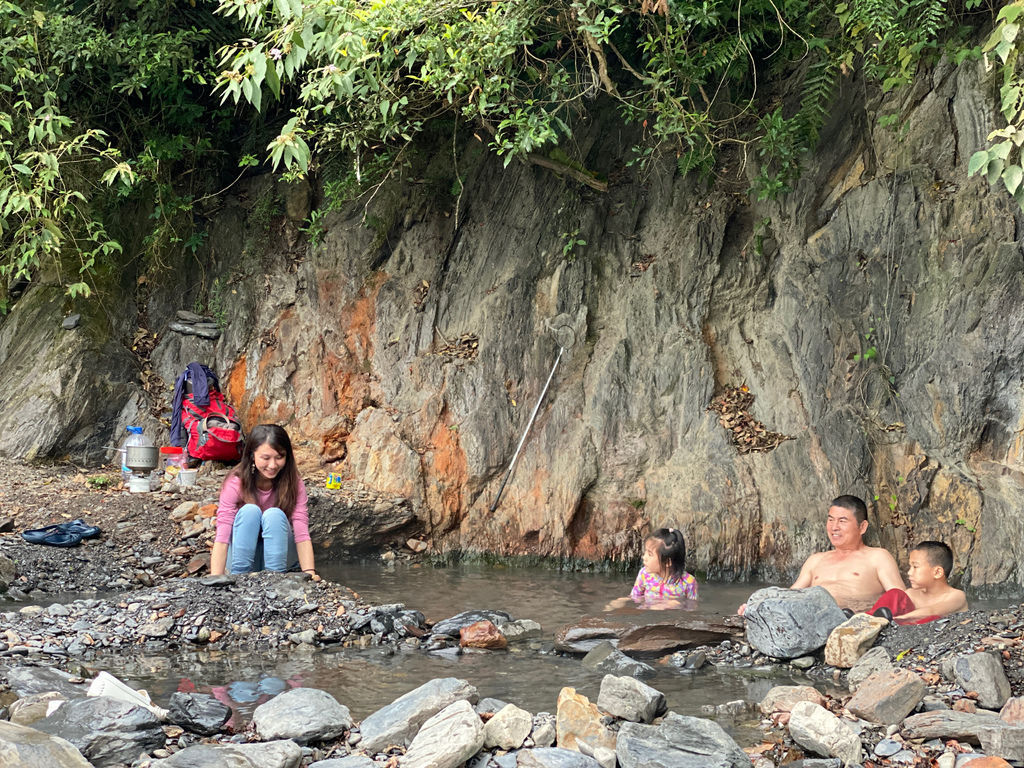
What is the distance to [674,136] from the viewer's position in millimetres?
9672

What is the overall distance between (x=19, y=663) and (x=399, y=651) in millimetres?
2073

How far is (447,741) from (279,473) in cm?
320

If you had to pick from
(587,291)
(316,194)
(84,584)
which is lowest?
(84,584)

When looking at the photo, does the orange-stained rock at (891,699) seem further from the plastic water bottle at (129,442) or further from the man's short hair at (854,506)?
the plastic water bottle at (129,442)

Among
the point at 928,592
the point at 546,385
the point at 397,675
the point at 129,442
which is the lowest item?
the point at 397,675

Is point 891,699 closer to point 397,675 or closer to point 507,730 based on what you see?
point 507,730

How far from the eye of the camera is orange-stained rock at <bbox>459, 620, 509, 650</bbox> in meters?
5.77

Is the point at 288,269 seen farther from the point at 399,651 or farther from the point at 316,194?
the point at 399,651

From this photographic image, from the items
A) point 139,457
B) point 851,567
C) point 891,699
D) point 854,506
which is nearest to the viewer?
point 891,699

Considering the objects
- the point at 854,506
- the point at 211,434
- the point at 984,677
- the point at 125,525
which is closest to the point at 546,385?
the point at 211,434

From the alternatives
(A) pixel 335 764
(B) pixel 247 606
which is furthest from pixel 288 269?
(A) pixel 335 764

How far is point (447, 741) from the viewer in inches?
140

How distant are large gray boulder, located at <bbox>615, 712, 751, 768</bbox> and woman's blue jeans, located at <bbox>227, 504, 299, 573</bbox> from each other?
3309 millimetres

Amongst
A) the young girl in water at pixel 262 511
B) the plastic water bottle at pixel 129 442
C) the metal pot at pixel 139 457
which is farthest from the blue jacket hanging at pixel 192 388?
the young girl in water at pixel 262 511
